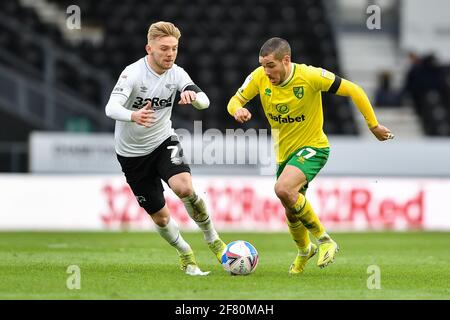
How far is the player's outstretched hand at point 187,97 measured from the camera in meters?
9.47

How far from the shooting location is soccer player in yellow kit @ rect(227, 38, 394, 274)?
9742mm

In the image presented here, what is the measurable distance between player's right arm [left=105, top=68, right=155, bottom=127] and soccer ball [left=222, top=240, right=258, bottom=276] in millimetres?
1419

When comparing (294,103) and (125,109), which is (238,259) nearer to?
(294,103)

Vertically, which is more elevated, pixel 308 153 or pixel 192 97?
pixel 192 97

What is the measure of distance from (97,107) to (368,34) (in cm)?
884

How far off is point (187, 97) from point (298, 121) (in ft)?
3.90

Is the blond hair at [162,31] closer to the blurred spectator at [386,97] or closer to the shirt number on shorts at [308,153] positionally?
the shirt number on shorts at [308,153]

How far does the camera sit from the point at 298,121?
10.0 m

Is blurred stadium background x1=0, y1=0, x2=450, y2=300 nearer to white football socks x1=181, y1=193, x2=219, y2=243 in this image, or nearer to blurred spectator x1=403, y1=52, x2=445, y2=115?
blurred spectator x1=403, y1=52, x2=445, y2=115

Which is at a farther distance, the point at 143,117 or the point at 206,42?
the point at 206,42

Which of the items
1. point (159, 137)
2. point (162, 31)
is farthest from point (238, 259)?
point (162, 31)
